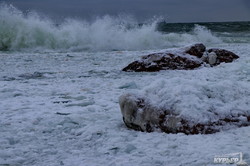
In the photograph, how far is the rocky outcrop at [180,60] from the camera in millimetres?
6031

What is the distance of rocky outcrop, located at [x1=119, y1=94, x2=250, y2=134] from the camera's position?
240cm

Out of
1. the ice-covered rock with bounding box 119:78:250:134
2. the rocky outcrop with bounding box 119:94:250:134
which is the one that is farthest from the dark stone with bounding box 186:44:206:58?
the rocky outcrop with bounding box 119:94:250:134

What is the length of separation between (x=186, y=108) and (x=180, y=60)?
392cm

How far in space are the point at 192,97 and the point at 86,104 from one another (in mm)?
1247

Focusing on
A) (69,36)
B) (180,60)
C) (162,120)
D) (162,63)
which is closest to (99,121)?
(162,120)

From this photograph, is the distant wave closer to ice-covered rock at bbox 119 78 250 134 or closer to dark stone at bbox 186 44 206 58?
dark stone at bbox 186 44 206 58

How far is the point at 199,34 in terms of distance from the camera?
57.3 ft

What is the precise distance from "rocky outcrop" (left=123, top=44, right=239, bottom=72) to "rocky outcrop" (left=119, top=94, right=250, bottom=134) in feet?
10.9

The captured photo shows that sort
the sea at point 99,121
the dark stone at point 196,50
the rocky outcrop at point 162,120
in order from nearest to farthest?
the sea at point 99,121 < the rocky outcrop at point 162,120 < the dark stone at point 196,50

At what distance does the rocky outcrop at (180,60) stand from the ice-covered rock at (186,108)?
3154 mm

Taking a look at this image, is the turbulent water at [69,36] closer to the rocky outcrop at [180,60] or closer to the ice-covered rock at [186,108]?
the rocky outcrop at [180,60]

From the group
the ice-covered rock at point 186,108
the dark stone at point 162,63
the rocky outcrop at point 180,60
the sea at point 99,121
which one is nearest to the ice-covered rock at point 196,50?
the rocky outcrop at point 180,60

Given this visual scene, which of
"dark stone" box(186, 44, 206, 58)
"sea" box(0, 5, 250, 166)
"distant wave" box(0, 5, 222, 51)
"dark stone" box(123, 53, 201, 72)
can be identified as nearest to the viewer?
"sea" box(0, 5, 250, 166)

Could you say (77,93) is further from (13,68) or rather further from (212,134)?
(13,68)
